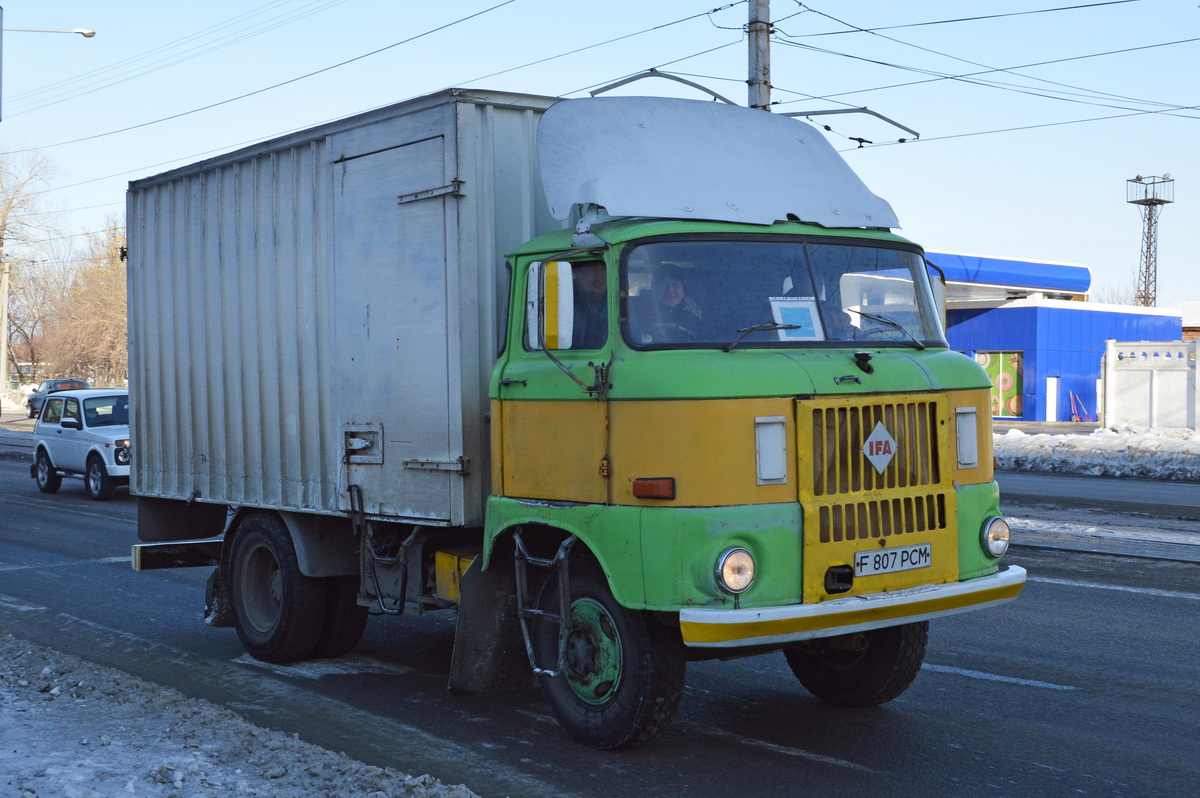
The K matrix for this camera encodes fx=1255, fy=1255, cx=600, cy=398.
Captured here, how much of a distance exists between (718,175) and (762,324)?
859 mm

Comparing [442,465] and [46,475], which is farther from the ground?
[442,465]

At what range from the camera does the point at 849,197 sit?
6.46 metres

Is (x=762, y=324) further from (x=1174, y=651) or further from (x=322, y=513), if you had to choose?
(x=1174, y=651)

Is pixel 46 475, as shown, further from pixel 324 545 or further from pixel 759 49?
pixel 324 545

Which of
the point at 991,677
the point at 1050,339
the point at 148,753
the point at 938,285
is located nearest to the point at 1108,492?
the point at 991,677

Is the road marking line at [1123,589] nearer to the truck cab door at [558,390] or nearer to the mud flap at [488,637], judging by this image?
the mud flap at [488,637]

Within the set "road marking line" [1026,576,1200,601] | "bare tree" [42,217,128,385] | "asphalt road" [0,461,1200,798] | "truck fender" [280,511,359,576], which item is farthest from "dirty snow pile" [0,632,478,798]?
"bare tree" [42,217,128,385]

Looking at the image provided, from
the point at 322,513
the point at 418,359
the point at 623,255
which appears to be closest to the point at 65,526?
the point at 322,513

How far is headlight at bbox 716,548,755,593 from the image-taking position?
16.9 feet

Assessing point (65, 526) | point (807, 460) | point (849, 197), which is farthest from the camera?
point (65, 526)

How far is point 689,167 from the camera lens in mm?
6031

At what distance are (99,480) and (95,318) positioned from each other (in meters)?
66.7

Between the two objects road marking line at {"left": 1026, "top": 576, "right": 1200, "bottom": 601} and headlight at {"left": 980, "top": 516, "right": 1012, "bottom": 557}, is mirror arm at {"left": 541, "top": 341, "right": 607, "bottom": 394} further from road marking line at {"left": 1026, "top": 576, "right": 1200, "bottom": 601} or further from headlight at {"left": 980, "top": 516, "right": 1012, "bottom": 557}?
road marking line at {"left": 1026, "top": 576, "right": 1200, "bottom": 601}

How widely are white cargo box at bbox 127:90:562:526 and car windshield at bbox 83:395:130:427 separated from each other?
40.6ft
